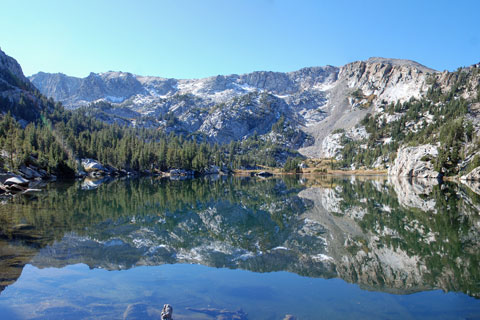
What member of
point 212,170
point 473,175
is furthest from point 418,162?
point 212,170

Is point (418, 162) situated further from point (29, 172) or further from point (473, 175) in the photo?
point (29, 172)

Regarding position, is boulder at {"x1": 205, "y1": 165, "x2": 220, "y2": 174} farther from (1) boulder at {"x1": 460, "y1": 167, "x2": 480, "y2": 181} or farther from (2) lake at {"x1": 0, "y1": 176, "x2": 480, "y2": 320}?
(2) lake at {"x1": 0, "y1": 176, "x2": 480, "y2": 320}

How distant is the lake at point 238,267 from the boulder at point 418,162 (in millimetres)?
90380

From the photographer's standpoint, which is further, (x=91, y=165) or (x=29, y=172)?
(x=91, y=165)

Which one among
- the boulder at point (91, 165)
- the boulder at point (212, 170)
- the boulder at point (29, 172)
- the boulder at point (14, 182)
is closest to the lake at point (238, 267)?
the boulder at point (14, 182)

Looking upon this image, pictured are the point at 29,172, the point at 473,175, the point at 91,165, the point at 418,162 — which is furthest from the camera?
the point at 418,162

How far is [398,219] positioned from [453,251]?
10437 mm

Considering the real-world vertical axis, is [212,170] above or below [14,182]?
above

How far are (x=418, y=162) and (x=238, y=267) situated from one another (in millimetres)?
118692

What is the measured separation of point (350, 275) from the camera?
541 inches

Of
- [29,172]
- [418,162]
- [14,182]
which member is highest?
[418,162]

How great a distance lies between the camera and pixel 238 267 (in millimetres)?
14906

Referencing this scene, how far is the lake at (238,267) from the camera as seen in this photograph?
33.0 feet

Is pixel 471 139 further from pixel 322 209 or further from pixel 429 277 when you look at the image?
pixel 429 277
